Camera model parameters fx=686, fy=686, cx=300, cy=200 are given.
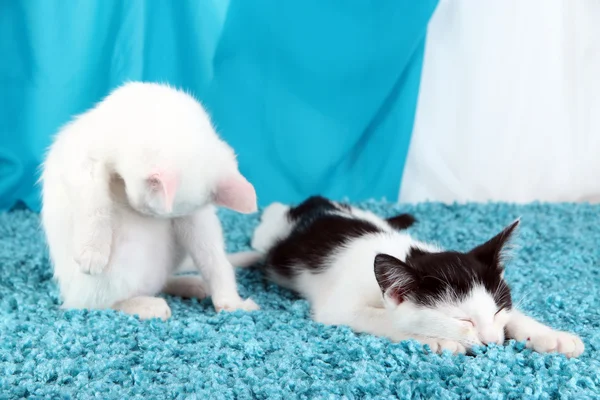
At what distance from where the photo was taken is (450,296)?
1358mm

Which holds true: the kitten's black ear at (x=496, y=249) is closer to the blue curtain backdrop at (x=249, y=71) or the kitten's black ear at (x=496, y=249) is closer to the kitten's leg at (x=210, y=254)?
the kitten's leg at (x=210, y=254)

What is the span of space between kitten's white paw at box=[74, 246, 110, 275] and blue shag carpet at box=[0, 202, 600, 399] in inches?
4.9

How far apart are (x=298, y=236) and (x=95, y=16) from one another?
1331 mm

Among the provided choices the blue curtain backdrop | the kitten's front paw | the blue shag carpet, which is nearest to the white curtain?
the blue curtain backdrop

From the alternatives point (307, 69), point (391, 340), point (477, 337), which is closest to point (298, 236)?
point (391, 340)

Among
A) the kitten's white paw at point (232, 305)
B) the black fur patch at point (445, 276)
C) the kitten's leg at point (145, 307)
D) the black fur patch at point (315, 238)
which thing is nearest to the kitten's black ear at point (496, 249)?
the black fur patch at point (445, 276)

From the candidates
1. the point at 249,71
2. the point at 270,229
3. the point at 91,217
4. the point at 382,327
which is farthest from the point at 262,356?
the point at 249,71

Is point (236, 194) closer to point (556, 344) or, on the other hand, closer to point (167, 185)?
point (167, 185)

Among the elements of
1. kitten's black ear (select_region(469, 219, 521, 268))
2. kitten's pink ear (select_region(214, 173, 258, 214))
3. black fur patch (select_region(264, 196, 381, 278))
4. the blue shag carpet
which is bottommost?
the blue shag carpet

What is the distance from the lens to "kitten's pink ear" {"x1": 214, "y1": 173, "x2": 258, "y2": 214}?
1.48 metres

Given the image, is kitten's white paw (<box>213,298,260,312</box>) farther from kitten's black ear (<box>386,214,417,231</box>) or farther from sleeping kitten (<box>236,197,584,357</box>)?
kitten's black ear (<box>386,214,417,231</box>)

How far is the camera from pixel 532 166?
309 centimetres

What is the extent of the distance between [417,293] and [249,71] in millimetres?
1756

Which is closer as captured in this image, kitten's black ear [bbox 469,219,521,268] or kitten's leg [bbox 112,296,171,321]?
kitten's black ear [bbox 469,219,521,268]
